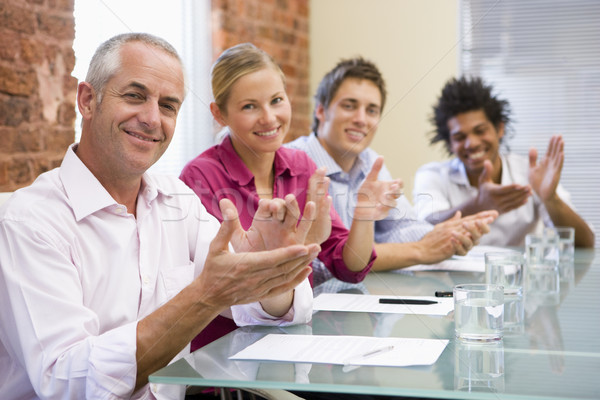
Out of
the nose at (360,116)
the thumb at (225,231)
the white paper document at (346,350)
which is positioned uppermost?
the nose at (360,116)

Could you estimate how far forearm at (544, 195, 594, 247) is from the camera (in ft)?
6.87

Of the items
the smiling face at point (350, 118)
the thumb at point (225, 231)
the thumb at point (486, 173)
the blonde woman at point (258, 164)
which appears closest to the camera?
the thumb at point (225, 231)

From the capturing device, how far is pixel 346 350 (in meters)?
0.86

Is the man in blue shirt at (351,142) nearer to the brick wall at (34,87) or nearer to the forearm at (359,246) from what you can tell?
the forearm at (359,246)

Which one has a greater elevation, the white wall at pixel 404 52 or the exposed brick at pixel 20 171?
the white wall at pixel 404 52

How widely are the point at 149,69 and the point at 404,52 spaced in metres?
2.45

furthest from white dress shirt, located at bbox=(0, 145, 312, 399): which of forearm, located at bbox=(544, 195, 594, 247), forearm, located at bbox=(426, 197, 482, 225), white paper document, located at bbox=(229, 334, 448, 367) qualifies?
forearm, located at bbox=(544, 195, 594, 247)

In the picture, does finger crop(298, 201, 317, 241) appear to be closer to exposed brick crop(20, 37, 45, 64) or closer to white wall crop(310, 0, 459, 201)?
exposed brick crop(20, 37, 45, 64)

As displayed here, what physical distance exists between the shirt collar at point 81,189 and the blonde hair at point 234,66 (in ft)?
1.76

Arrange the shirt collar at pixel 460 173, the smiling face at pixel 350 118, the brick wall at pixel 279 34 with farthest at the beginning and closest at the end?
the brick wall at pixel 279 34 < the shirt collar at pixel 460 173 < the smiling face at pixel 350 118

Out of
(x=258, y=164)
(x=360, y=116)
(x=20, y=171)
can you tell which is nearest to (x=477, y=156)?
(x=360, y=116)

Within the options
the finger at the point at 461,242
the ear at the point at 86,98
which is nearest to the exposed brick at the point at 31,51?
the ear at the point at 86,98

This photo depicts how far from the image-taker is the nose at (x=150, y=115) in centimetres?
100

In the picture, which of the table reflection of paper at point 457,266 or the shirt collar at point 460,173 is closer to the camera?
the table reflection of paper at point 457,266
